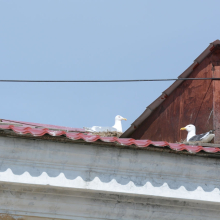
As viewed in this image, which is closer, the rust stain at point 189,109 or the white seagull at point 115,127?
the rust stain at point 189,109

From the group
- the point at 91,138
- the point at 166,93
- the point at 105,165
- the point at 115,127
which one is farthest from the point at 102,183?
the point at 115,127

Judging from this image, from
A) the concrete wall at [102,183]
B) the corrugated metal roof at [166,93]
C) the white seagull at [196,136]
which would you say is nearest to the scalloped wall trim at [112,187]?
the concrete wall at [102,183]

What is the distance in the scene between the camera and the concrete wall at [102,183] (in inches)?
209

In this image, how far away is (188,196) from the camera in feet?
17.9

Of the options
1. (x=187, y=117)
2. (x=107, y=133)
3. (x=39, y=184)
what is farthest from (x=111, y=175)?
(x=107, y=133)

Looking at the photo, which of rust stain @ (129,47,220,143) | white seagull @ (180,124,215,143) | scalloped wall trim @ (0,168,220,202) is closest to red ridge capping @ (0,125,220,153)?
scalloped wall trim @ (0,168,220,202)

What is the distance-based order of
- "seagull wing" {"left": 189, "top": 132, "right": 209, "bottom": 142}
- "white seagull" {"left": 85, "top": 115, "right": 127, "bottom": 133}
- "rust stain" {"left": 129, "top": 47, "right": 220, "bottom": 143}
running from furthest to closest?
"white seagull" {"left": 85, "top": 115, "right": 127, "bottom": 133} → "rust stain" {"left": 129, "top": 47, "right": 220, "bottom": 143} → "seagull wing" {"left": 189, "top": 132, "right": 209, "bottom": 142}

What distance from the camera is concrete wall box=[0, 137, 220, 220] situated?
209 inches

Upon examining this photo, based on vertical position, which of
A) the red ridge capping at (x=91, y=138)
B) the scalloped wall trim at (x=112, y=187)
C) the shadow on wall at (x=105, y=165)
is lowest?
the scalloped wall trim at (x=112, y=187)

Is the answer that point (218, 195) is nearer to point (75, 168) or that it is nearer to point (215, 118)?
point (75, 168)

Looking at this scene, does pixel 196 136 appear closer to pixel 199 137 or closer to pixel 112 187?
pixel 199 137

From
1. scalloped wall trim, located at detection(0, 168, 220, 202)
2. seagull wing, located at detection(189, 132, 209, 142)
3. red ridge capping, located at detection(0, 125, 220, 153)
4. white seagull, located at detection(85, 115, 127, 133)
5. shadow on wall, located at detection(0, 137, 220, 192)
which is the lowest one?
scalloped wall trim, located at detection(0, 168, 220, 202)

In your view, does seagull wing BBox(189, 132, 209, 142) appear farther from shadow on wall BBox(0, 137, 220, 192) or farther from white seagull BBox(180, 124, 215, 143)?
shadow on wall BBox(0, 137, 220, 192)

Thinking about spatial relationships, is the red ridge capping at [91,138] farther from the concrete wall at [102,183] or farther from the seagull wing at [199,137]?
the seagull wing at [199,137]
